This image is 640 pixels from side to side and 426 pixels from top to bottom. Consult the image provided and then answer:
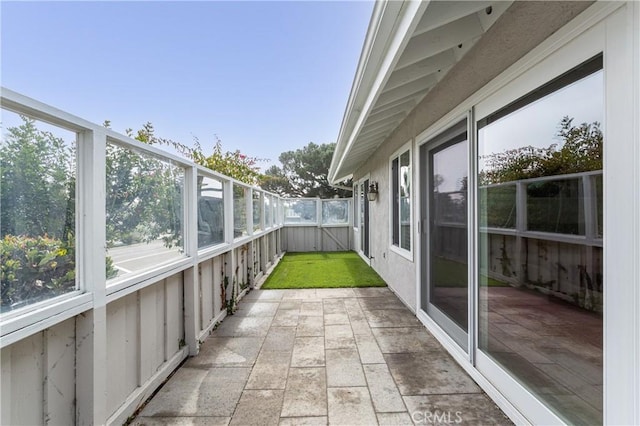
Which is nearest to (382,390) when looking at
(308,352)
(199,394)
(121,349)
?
(308,352)

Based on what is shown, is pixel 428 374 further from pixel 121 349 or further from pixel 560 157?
pixel 121 349

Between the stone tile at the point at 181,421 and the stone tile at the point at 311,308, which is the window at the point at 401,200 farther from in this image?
the stone tile at the point at 181,421

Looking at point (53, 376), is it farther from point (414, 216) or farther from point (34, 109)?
point (414, 216)

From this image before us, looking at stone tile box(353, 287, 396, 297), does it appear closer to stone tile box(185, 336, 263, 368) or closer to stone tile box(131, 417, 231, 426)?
stone tile box(185, 336, 263, 368)

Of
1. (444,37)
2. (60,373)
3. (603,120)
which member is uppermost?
(444,37)

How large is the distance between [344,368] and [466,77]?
2.63 m

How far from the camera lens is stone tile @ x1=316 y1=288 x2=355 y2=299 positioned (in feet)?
15.8

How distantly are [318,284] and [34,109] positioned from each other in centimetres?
481

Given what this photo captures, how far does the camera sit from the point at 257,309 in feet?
13.9

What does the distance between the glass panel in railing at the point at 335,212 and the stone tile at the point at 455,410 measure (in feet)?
28.7

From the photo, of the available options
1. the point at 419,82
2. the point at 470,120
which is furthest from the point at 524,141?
the point at 419,82

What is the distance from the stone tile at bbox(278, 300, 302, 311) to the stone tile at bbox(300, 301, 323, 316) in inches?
2.8

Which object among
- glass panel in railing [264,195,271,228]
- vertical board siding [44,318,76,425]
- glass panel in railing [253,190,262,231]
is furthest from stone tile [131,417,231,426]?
glass panel in railing [264,195,271,228]

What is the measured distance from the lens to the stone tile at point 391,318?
11.7 ft
